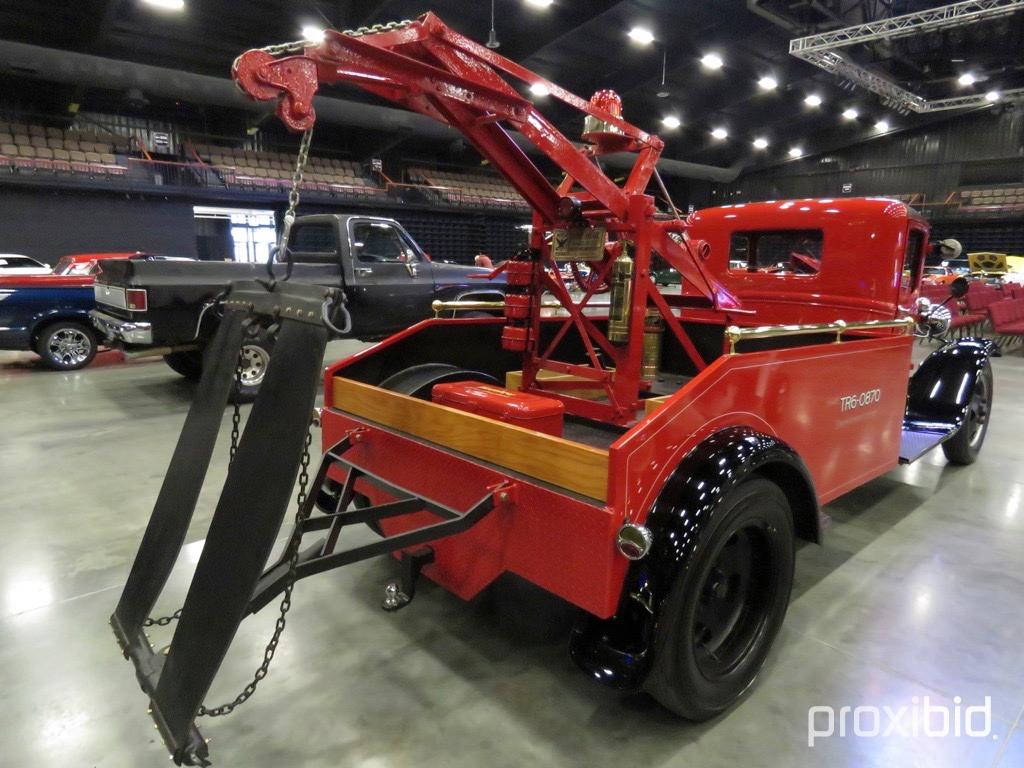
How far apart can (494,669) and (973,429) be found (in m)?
4.48

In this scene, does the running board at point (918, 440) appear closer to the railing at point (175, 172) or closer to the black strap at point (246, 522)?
the black strap at point (246, 522)

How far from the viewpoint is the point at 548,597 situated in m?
2.80

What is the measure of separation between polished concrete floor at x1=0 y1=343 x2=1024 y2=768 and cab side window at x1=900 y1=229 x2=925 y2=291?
1525mm

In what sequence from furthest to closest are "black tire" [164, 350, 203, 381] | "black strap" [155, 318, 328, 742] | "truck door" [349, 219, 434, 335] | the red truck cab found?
1. "black tire" [164, 350, 203, 381]
2. "truck door" [349, 219, 434, 335]
3. the red truck cab
4. "black strap" [155, 318, 328, 742]

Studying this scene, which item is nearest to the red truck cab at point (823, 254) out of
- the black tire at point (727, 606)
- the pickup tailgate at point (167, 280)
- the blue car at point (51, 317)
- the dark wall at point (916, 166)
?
the black tire at point (727, 606)

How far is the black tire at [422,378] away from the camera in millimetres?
2820

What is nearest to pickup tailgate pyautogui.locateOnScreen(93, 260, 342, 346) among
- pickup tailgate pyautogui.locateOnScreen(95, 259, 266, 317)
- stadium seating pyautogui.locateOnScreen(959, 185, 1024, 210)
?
pickup tailgate pyautogui.locateOnScreen(95, 259, 266, 317)

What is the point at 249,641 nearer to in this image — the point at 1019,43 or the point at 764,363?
the point at 764,363

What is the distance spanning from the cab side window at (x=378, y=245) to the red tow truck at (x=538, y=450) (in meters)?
3.92

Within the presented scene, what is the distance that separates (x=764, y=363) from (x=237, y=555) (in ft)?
5.85

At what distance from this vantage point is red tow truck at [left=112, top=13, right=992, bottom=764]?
1.57m

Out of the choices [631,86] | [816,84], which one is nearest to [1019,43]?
[816,84]

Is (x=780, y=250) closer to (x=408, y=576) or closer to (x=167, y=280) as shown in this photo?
(x=408, y=576)

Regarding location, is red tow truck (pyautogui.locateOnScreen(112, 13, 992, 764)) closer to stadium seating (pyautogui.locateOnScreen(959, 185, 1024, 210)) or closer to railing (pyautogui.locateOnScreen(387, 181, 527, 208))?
railing (pyautogui.locateOnScreen(387, 181, 527, 208))
